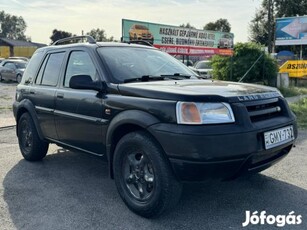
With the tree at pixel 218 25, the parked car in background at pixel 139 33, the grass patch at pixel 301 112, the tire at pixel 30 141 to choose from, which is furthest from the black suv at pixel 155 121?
the tree at pixel 218 25

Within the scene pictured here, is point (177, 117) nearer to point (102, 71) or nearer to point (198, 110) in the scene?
point (198, 110)

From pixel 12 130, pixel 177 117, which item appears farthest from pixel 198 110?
pixel 12 130

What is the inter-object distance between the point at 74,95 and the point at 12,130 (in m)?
4.54

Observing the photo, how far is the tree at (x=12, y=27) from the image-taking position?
417 ft

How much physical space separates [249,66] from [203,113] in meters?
11.9

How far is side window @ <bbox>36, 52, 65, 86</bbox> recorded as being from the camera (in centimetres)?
501

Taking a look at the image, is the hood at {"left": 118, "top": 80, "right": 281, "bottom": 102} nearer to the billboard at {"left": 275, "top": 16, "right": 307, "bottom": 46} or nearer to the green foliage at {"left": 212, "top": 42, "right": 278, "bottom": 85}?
the green foliage at {"left": 212, "top": 42, "right": 278, "bottom": 85}

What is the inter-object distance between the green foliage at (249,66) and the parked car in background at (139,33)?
354cm

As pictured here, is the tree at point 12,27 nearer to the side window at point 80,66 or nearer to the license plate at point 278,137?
the side window at point 80,66

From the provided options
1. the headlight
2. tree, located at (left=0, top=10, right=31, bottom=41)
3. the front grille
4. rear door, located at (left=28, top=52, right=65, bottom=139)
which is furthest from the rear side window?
tree, located at (left=0, top=10, right=31, bottom=41)

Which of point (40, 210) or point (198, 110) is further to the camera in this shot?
point (40, 210)

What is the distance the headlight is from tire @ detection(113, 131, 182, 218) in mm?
419

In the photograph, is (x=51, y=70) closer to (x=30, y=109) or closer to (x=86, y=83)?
(x=30, y=109)

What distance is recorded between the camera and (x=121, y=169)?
12.6 ft
